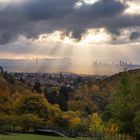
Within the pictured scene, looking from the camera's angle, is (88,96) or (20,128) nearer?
(20,128)

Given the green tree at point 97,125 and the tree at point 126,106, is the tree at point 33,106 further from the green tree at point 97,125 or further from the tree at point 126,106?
the tree at point 126,106

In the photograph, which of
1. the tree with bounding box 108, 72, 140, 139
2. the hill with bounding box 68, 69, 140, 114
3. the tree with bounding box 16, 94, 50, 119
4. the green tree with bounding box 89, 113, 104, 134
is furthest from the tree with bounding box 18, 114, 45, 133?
the hill with bounding box 68, 69, 140, 114

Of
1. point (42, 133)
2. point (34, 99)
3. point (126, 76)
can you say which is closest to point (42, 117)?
point (34, 99)

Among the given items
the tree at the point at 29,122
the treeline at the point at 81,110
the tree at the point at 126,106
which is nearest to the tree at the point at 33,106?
the treeline at the point at 81,110

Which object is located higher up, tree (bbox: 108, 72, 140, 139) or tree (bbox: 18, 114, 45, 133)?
tree (bbox: 108, 72, 140, 139)

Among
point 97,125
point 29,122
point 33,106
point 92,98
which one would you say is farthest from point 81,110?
point 29,122

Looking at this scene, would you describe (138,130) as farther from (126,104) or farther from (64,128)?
(64,128)

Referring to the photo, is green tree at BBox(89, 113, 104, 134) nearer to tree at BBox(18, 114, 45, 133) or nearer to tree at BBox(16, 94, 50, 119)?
tree at BBox(16, 94, 50, 119)

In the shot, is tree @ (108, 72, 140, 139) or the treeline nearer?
tree @ (108, 72, 140, 139)

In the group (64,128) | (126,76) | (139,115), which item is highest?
(126,76)

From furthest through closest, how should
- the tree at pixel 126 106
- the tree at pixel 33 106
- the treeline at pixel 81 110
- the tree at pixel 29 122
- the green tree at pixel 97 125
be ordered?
the green tree at pixel 97 125 → the tree at pixel 33 106 → the tree at pixel 29 122 → the treeline at pixel 81 110 → the tree at pixel 126 106

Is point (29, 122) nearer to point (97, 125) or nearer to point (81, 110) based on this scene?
point (97, 125)
